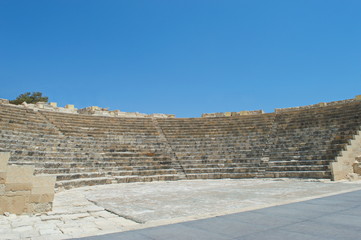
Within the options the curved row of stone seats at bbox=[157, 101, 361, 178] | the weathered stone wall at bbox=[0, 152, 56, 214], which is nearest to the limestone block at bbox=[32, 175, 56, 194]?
the weathered stone wall at bbox=[0, 152, 56, 214]

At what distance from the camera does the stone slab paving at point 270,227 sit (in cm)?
321

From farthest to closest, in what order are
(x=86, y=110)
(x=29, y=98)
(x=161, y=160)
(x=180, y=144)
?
(x=29, y=98) → (x=86, y=110) → (x=180, y=144) → (x=161, y=160)

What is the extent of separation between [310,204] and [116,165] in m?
9.11

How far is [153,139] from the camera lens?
52.5 ft

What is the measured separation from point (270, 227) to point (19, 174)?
15.4 ft

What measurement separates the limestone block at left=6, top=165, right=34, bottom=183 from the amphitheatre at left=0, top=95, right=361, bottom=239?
2 centimetres

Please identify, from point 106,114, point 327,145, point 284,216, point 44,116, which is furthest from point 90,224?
point 106,114

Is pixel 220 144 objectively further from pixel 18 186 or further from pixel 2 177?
pixel 2 177

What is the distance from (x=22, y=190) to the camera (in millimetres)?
5289

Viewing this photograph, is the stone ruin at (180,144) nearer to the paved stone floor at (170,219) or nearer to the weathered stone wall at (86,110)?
the weathered stone wall at (86,110)

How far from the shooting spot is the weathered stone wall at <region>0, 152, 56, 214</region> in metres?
5.11

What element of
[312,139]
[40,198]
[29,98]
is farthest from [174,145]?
[29,98]

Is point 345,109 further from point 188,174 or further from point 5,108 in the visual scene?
point 5,108

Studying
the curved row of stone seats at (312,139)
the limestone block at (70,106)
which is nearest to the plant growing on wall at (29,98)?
the limestone block at (70,106)
